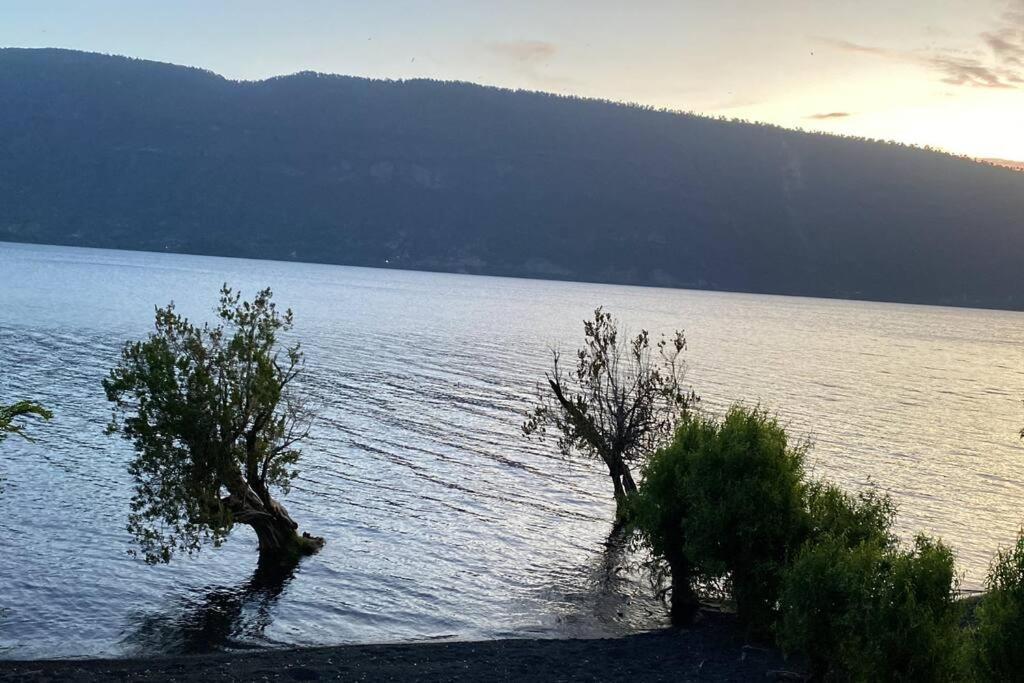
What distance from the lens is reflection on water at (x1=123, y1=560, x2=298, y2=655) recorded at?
62.3 feet

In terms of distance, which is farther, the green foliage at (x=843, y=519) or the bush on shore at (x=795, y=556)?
the green foliage at (x=843, y=519)

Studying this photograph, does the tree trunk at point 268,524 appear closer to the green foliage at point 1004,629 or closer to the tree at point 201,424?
the tree at point 201,424

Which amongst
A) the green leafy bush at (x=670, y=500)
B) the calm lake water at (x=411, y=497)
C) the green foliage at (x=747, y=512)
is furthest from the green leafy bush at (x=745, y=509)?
the calm lake water at (x=411, y=497)

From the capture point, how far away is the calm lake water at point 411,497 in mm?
20953

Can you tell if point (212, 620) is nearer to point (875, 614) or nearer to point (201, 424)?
point (201, 424)

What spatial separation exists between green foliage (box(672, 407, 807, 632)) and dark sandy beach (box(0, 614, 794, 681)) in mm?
1323

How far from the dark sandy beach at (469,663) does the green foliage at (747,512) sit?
52.1 inches

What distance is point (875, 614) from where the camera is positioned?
13742 mm

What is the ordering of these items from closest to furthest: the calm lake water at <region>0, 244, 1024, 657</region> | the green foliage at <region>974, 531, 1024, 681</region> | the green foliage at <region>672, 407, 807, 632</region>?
the green foliage at <region>974, 531, 1024, 681</region> → the green foliage at <region>672, 407, 807, 632</region> → the calm lake water at <region>0, 244, 1024, 657</region>

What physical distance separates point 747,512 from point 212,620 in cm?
1177

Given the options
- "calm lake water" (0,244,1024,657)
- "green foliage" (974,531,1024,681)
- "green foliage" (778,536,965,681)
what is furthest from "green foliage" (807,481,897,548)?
"calm lake water" (0,244,1024,657)

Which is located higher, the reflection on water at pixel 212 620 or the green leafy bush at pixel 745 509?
the green leafy bush at pixel 745 509

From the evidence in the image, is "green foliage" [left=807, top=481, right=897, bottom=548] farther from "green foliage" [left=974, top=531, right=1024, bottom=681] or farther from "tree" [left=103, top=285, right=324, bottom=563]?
"tree" [left=103, top=285, right=324, bottom=563]

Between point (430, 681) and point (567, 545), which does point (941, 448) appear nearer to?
point (567, 545)
